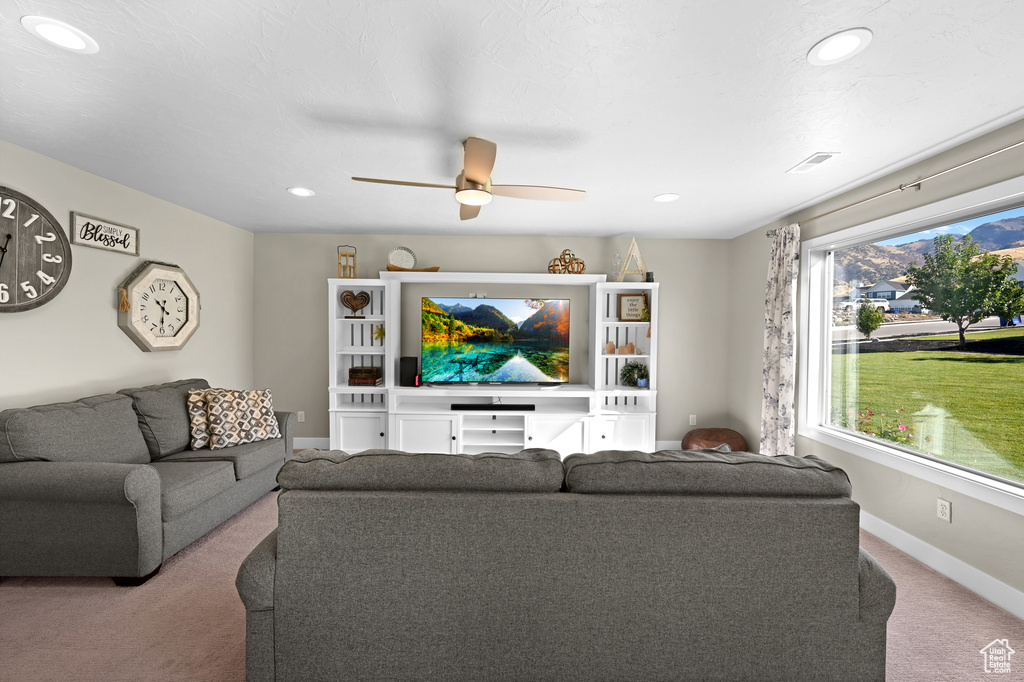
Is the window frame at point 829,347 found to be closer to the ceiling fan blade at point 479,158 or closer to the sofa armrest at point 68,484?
the ceiling fan blade at point 479,158

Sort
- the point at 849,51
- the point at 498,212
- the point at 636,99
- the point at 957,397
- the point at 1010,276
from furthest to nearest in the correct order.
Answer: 1. the point at 498,212
2. the point at 957,397
3. the point at 1010,276
4. the point at 636,99
5. the point at 849,51

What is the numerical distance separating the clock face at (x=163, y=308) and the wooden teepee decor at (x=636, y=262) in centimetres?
399

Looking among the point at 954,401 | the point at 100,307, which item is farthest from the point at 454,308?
the point at 954,401

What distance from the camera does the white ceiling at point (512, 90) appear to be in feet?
5.15

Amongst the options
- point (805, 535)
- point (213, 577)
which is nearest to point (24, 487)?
point (213, 577)

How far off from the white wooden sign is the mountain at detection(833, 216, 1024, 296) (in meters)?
5.29

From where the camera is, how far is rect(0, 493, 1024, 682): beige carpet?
182 cm

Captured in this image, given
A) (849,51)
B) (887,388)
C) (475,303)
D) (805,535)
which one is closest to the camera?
(805,535)

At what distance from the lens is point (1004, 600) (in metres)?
2.29

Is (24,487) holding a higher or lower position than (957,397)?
lower

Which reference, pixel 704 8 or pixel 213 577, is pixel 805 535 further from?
pixel 213 577

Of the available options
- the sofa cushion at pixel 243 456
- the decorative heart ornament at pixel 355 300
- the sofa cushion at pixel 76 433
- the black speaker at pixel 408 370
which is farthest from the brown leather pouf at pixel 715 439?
the sofa cushion at pixel 76 433

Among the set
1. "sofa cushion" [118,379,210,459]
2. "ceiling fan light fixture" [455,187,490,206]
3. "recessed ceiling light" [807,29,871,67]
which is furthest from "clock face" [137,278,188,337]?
"recessed ceiling light" [807,29,871,67]

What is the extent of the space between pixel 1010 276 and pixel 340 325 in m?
5.00
